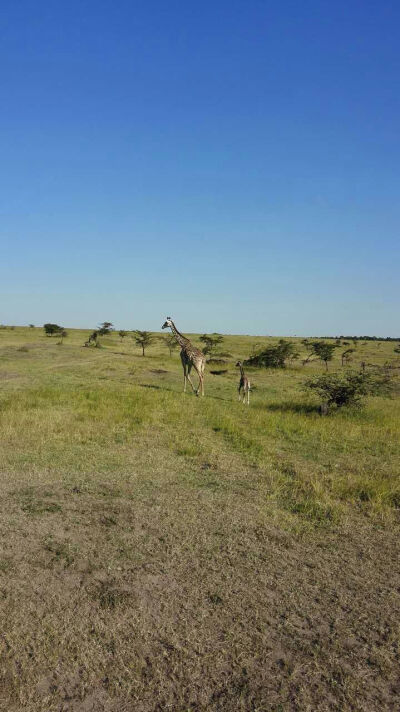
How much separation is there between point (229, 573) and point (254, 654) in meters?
1.46

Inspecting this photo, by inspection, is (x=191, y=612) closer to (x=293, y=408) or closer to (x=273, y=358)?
(x=293, y=408)

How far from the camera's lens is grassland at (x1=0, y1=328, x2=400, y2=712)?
4.15 m

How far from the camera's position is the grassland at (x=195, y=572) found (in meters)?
4.15

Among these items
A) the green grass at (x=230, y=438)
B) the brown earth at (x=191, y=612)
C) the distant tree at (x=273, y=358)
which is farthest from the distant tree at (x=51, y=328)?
the brown earth at (x=191, y=612)

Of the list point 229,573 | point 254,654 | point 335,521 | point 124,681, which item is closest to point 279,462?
point 335,521

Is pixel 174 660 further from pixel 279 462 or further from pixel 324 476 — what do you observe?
pixel 279 462

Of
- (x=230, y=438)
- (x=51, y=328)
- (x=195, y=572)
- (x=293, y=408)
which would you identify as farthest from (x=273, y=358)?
(x=51, y=328)

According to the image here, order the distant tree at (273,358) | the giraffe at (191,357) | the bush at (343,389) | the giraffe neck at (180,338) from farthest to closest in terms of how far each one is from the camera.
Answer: the distant tree at (273,358), the giraffe neck at (180,338), the giraffe at (191,357), the bush at (343,389)

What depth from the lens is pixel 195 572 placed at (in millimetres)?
5957

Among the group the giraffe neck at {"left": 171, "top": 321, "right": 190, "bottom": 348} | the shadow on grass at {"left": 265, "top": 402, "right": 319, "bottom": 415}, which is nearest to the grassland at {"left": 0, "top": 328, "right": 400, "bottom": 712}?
the shadow on grass at {"left": 265, "top": 402, "right": 319, "bottom": 415}

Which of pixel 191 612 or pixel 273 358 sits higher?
pixel 273 358

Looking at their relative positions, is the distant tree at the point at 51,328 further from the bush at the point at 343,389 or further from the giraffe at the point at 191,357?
the bush at the point at 343,389

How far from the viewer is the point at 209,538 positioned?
22.7ft

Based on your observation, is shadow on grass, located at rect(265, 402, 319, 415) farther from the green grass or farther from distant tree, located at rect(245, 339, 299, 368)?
distant tree, located at rect(245, 339, 299, 368)
